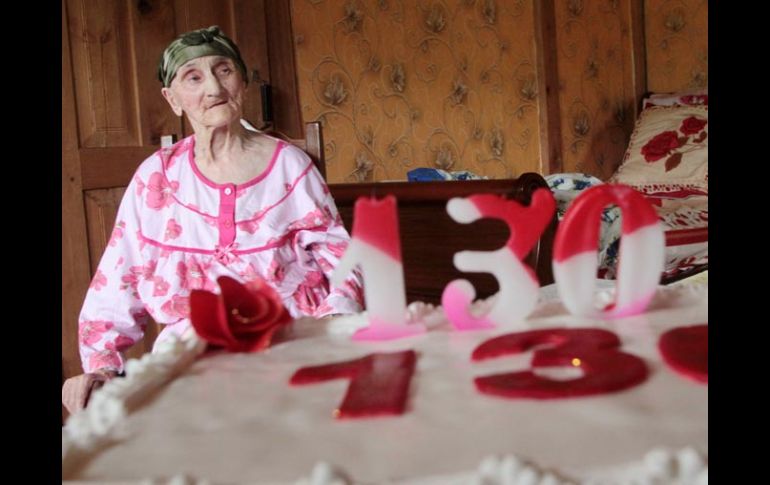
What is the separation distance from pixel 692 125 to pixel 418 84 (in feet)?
4.31

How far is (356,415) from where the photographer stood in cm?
59

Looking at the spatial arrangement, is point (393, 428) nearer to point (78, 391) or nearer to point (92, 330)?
point (78, 391)

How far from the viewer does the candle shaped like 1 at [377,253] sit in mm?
726

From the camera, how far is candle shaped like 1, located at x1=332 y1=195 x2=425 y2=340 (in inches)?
28.6

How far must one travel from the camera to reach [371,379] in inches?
26.3

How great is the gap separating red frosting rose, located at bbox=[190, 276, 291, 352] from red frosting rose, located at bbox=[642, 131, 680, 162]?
3.12 metres

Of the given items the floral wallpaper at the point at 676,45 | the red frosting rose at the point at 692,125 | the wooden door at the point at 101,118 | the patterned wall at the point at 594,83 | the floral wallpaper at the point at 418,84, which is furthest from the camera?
the floral wallpaper at the point at 676,45

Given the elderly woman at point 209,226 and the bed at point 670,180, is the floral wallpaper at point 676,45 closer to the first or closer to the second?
the bed at point 670,180

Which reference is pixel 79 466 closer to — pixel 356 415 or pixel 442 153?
pixel 356 415

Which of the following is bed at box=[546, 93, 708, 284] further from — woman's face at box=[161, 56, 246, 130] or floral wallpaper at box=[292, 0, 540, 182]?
woman's face at box=[161, 56, 246, 130]

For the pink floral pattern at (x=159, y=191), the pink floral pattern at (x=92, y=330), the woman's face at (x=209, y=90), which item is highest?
the woman's face at (x=209, y=90)

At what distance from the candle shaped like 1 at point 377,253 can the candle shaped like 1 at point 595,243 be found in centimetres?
16

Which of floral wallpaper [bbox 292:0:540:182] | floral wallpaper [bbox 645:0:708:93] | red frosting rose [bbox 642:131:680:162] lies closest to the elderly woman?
floral wallpaper [bbox 292:0:540:182]

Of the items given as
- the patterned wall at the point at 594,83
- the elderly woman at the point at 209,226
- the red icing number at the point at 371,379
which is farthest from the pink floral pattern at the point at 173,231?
the patterned wall at the point at 594,83
